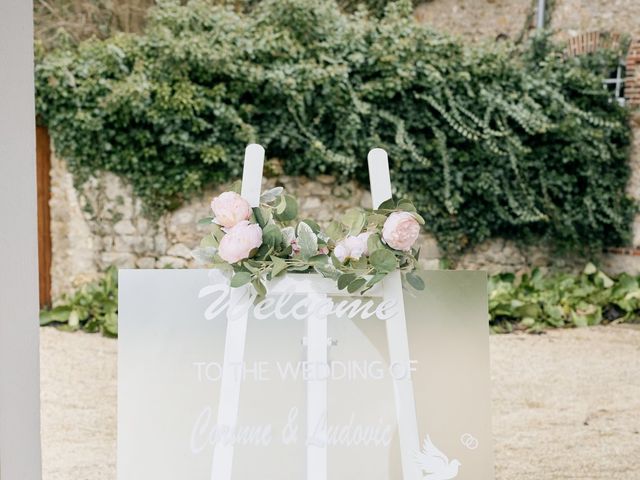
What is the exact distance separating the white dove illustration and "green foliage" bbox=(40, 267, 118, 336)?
14.2ft

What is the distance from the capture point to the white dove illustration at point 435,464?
4.93 feet

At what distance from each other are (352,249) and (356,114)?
4.99m

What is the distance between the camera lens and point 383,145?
6.55 meters

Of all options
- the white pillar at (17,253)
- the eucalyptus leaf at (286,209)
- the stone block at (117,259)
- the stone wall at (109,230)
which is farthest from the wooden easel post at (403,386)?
the stone block at (117,259)

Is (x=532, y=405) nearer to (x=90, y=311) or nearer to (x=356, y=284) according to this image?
(x=356, y=284)

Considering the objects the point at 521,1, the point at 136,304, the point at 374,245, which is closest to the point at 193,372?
the point at 136,304

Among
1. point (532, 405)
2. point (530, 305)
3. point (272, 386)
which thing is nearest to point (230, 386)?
point (272, 386)

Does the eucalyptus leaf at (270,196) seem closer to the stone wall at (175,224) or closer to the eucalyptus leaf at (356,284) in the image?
the eucalyptus leaf at (356,284)

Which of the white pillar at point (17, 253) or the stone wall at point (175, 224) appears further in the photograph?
the stone wall at point (175, 224)

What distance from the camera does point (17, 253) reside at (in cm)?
134

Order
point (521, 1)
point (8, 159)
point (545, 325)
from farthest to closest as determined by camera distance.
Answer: point (521, 1), point (545, 325), point (8, 159)

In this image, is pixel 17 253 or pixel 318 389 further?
pixel 318 389

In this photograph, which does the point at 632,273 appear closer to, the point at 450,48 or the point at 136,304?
the point at 450,48

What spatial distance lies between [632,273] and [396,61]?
9.89ft
